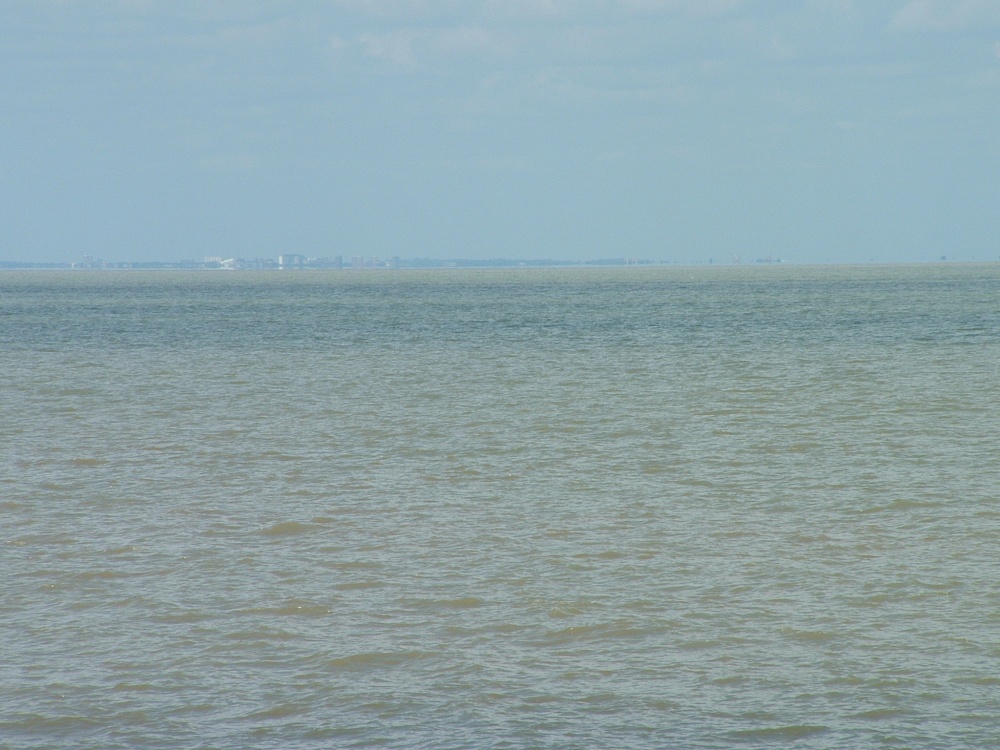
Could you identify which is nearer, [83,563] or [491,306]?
[83,563]

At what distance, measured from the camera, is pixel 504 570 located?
12133 millimetres

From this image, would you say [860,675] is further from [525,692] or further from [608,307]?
[608,307]

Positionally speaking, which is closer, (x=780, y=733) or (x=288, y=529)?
(x=780, y=733)

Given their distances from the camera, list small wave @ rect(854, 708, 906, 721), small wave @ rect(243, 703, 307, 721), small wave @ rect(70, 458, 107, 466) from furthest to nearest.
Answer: small wave @ rect(70, 458, 107, 466) < small wave @ rect(243, 703, 307, 721) < small wave @ rect(854, 708, 906, 721)

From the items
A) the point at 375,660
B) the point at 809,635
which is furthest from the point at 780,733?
the point at 375,660

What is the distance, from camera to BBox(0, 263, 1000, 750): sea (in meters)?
8.45

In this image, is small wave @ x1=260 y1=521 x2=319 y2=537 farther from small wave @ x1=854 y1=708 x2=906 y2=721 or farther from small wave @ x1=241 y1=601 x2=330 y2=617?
small wave @ x1=854 y1=708 x2=906 y2=721

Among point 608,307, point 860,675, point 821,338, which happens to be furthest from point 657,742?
point 608,307

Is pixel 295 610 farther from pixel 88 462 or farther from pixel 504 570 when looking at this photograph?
pixel 88 462

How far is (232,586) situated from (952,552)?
Result: 6.97 m

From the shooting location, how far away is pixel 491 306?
90688 mm

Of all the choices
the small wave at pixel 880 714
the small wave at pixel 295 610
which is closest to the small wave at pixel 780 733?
the small wave at pixel 880 714

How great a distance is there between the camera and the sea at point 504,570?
845 centimetres

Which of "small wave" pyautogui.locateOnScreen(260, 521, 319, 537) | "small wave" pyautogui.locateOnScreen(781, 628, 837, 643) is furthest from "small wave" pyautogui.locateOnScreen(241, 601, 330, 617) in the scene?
"small wave" pyautogui.locateOnScreen(781, 628, 837, 643)
